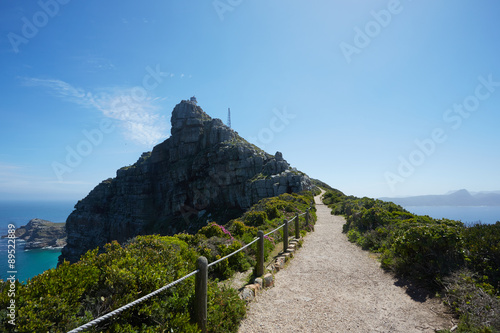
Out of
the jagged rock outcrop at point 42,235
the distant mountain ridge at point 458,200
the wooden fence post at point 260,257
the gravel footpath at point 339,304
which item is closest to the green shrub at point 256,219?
the gravel footpath at point 339,304

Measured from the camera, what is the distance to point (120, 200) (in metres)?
82.4

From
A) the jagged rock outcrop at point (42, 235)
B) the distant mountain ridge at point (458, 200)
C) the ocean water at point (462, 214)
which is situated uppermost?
the ocean water at point (462, 214)

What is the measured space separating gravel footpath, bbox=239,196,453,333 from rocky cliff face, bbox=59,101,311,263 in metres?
48.4

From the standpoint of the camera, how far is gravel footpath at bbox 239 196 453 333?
186 inches

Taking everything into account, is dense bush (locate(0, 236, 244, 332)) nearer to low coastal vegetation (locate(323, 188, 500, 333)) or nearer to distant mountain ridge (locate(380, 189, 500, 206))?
low coastal vegetation (locate(323, 188, 500, 333))

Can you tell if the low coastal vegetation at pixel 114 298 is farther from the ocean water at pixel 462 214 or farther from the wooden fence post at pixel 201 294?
the ocean water at pixel 462 214

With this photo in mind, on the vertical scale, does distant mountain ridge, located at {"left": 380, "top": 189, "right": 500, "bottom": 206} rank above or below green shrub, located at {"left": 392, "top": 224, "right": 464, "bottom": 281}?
below

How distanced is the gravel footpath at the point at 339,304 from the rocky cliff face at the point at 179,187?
4839 centimetres

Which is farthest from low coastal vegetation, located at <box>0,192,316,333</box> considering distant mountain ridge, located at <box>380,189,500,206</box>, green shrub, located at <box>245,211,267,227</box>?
distant mountain ridge, located at <box>380,189,500,206</box>

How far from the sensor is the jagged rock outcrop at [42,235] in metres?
104

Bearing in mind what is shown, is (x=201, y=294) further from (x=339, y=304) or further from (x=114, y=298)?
(x=339, y=304)

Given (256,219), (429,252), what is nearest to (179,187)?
(256,219)

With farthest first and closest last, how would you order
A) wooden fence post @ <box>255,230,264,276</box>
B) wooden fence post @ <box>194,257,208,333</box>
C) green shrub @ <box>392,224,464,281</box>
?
wooden fence post @ <box>255,230,264,276</box> → green shrub @ <box>392,224,464,281</box> → wooden fence post @ <box>194,257,208,333</box>

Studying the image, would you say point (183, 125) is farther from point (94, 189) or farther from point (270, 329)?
point (270, 329)
